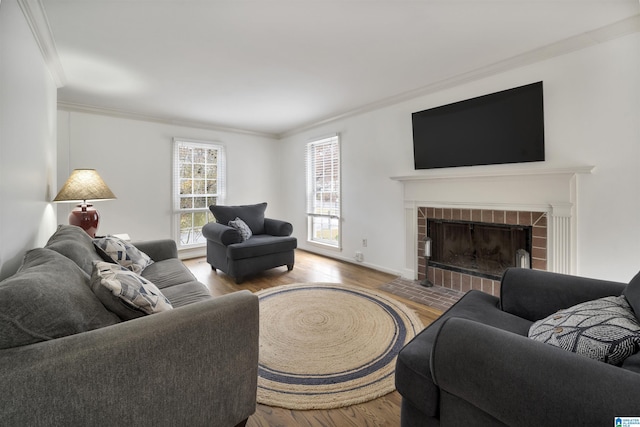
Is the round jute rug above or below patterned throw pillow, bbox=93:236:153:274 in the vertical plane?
below

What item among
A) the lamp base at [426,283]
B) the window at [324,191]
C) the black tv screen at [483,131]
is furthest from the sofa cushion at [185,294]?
the window at [324,191]

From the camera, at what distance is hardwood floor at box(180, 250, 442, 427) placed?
138 cm

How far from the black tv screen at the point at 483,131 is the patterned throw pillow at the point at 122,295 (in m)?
3.07

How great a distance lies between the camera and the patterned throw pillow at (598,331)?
34.1 inches

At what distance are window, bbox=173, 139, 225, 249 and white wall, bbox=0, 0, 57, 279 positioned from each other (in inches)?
82.3

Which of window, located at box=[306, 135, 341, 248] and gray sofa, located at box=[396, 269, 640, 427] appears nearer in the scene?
gray sofa, located at box=[396, 269, 640, 427]

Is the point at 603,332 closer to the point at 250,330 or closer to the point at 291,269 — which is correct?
the point at 250,330

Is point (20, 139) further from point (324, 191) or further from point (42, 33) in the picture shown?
point (324, 191)

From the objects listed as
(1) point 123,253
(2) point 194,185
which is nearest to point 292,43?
(1) point 123,253

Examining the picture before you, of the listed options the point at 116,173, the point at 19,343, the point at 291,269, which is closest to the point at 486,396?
the point at 19,343

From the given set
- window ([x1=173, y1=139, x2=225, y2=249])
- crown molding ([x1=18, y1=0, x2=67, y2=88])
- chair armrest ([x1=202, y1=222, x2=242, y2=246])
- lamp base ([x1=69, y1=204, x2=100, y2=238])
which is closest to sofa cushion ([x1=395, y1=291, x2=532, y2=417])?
chair armrest ([x1=202, y1=222, x2=242, y2=246])

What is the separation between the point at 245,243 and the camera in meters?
3.53

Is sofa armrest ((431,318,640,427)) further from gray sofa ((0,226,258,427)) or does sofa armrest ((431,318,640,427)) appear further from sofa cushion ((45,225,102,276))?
sofa cushion ((45,225,102,276))

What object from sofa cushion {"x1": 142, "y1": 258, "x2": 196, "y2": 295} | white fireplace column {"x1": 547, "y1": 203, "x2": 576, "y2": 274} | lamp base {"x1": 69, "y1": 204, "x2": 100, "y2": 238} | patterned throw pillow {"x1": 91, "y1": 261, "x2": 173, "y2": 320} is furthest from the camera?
lamp base {"x1": 69, "y1": 204, "x2": 100, "y2": 238}
